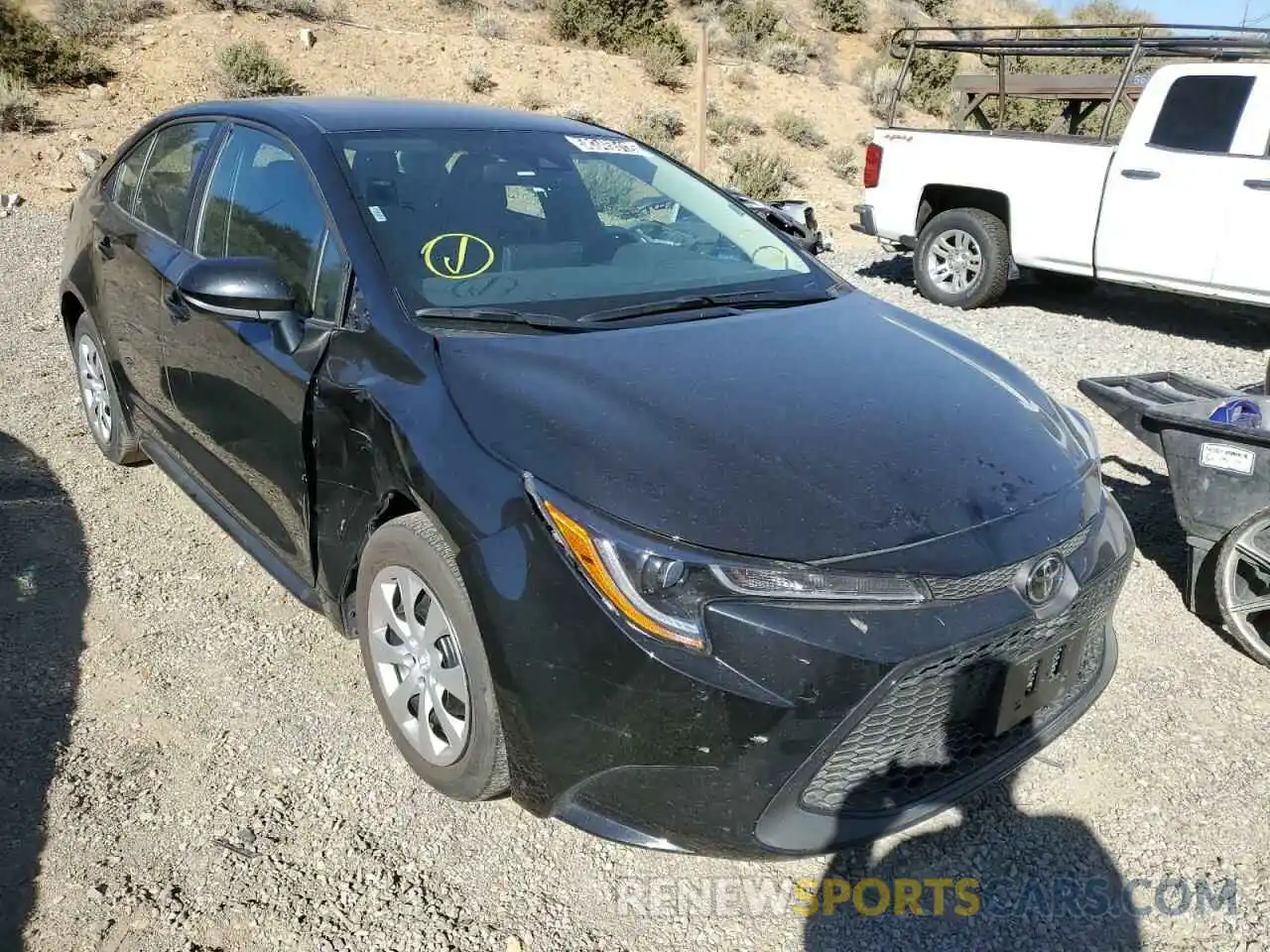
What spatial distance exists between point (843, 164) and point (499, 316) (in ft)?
51.0

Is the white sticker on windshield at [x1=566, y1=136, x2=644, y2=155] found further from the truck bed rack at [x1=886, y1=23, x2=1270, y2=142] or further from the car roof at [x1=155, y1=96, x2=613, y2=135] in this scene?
the truck bed rack at [x1=886, y1=23, x2=1270, y2=142]

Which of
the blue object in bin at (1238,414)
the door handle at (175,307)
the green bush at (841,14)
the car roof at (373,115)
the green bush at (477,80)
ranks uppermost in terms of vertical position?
the green bush at (841,14)

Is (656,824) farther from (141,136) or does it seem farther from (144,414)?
(141,136)

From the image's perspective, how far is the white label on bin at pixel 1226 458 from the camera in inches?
132

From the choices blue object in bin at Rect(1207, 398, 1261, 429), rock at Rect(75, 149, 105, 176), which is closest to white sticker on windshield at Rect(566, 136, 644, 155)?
blue object in bin at Rect(1207, 398, 1261, 429)

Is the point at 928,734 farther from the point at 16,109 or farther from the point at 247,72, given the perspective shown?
the point at 247,72

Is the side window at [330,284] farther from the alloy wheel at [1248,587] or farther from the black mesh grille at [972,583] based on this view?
the alloy wheel at [1248,587]

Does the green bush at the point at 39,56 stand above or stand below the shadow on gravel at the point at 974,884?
above

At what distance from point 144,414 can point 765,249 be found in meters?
2.54

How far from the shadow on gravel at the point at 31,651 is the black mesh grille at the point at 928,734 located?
185 centimetres

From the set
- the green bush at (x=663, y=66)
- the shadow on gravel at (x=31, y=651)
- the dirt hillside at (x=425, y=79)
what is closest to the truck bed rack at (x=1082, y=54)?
the dirt hillside at (x=425, y=79)

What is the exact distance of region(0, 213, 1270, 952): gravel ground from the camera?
2.33 meters

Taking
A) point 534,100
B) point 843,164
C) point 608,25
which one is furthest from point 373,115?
point 608,25

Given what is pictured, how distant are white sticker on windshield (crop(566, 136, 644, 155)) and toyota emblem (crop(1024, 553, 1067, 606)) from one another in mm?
2195
